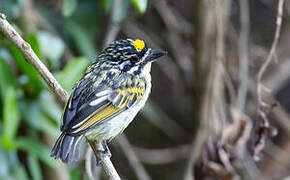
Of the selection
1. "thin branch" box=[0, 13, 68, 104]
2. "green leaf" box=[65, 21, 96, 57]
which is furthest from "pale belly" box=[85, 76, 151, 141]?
"green leaf" box=[65, 21, 96, 57]

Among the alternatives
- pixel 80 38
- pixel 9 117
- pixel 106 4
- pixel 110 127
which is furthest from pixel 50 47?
pixel 110 127

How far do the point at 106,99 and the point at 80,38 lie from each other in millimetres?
1494

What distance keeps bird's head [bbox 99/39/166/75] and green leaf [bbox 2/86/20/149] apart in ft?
2.81

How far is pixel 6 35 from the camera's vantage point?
9.70ft

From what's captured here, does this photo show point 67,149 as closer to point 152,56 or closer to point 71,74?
point 152,56

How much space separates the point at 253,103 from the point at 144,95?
2.71 m

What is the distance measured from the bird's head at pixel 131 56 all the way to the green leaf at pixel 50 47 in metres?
0.79

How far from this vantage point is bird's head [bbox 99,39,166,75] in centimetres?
368

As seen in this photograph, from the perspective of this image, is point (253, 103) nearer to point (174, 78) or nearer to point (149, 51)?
point (174, 78)

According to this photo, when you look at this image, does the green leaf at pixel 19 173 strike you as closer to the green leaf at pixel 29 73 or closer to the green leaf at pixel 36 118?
the green leaf at pixel 36 118

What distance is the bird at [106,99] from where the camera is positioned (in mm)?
3115

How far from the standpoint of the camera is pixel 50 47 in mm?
4375

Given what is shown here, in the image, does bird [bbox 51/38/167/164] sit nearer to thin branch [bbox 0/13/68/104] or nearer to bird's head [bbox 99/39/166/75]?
bird's head [bbox 99/39/166/75]

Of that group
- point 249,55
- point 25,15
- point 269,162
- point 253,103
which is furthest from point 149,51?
point 269,162
